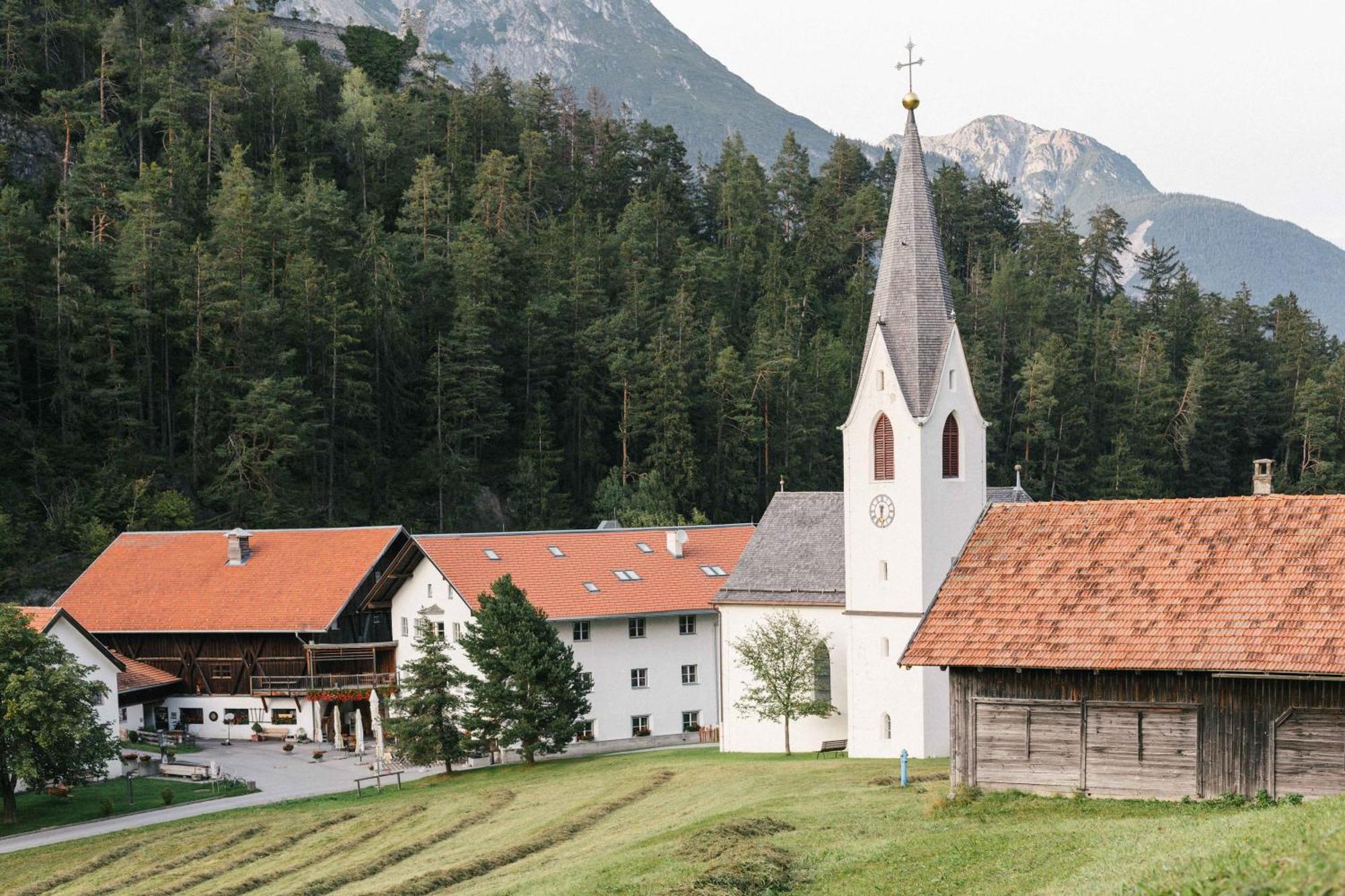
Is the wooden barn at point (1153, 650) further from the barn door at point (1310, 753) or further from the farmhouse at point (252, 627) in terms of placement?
the farmhouse at point (252, 627)

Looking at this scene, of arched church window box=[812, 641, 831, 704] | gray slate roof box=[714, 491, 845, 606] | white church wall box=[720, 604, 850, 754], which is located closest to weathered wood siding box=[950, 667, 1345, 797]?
white church wall box=[720, 604, 850, 754]

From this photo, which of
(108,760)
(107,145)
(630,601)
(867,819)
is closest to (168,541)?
(108,760)

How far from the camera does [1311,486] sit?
4080 inches

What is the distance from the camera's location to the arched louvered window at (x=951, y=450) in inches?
1649

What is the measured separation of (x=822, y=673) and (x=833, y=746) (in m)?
2.17

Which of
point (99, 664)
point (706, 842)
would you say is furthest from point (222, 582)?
point (706, 842)

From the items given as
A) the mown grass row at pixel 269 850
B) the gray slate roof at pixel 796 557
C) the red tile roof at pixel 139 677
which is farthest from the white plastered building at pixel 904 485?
the red tile roof at pixel 139 677

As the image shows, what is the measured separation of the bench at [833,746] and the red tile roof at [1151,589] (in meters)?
14.6

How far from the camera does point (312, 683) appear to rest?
176ft

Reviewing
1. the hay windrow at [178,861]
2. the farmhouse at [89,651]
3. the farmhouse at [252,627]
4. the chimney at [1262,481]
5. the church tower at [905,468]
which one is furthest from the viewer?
the farmhouse at [252,627]

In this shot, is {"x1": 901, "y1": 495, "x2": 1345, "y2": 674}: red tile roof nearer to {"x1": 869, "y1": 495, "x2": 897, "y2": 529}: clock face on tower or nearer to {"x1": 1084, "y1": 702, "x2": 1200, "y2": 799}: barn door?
{"x1": 1084, "y1": 702, "x2": 1200, "y2": 799}: barn door

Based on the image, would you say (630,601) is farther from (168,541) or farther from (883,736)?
(168,541)

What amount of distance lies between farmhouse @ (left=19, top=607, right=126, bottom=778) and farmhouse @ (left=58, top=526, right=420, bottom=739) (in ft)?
11.9

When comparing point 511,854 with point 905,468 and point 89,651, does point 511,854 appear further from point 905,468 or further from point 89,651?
point 89,651
